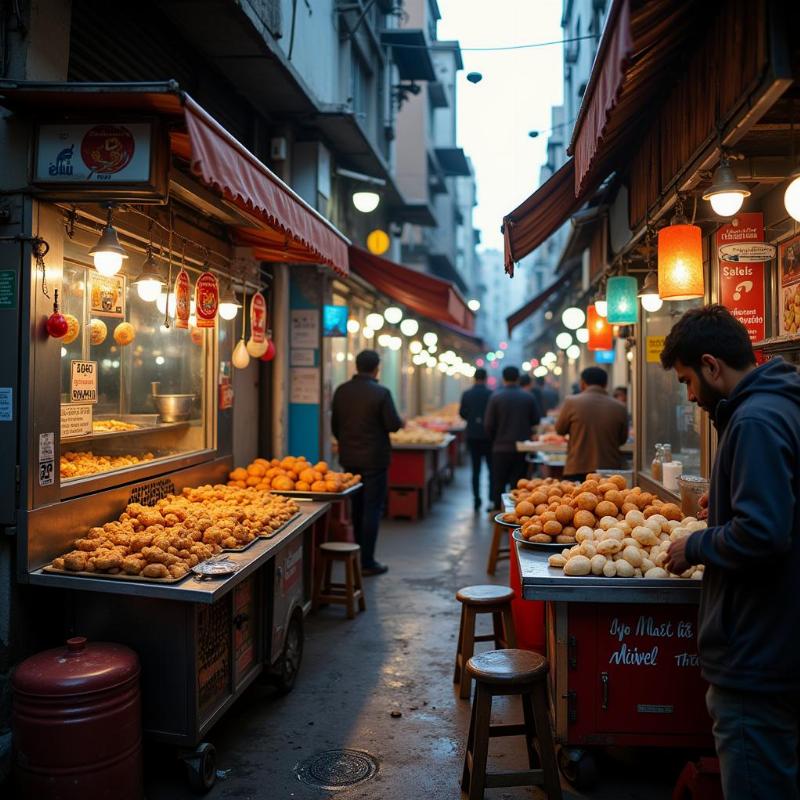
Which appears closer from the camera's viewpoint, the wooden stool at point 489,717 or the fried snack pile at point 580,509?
the wooden stool at point 489,717

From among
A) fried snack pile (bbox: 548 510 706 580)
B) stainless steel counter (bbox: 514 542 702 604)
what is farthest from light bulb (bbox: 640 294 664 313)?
stainless steel counter (bbox: 514 542 702 604)

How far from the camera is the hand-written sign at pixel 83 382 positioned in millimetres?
5086

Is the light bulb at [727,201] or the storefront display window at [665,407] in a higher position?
the light bulb at [727,201]

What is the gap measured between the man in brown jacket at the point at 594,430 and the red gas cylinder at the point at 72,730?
6247 millimetres

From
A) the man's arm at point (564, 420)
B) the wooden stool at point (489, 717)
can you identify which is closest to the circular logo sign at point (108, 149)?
the wooden stool at point (489, 717)

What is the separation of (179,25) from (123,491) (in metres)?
4.14

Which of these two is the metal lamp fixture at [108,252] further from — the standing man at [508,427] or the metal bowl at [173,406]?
the standing man at [508,427]

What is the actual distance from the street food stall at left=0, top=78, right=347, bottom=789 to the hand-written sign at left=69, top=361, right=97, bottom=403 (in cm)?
2

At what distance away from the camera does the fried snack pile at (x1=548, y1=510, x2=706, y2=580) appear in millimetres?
4145

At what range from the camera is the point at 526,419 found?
487 inches

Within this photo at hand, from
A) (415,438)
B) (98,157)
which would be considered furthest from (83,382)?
(415,438)

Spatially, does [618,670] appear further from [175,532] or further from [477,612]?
[175,532]

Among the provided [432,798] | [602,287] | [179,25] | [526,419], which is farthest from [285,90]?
[432,798]

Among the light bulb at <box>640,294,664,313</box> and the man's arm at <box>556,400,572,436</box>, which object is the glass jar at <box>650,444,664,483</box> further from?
the man's arm at <box>556,400,572,436</box>
